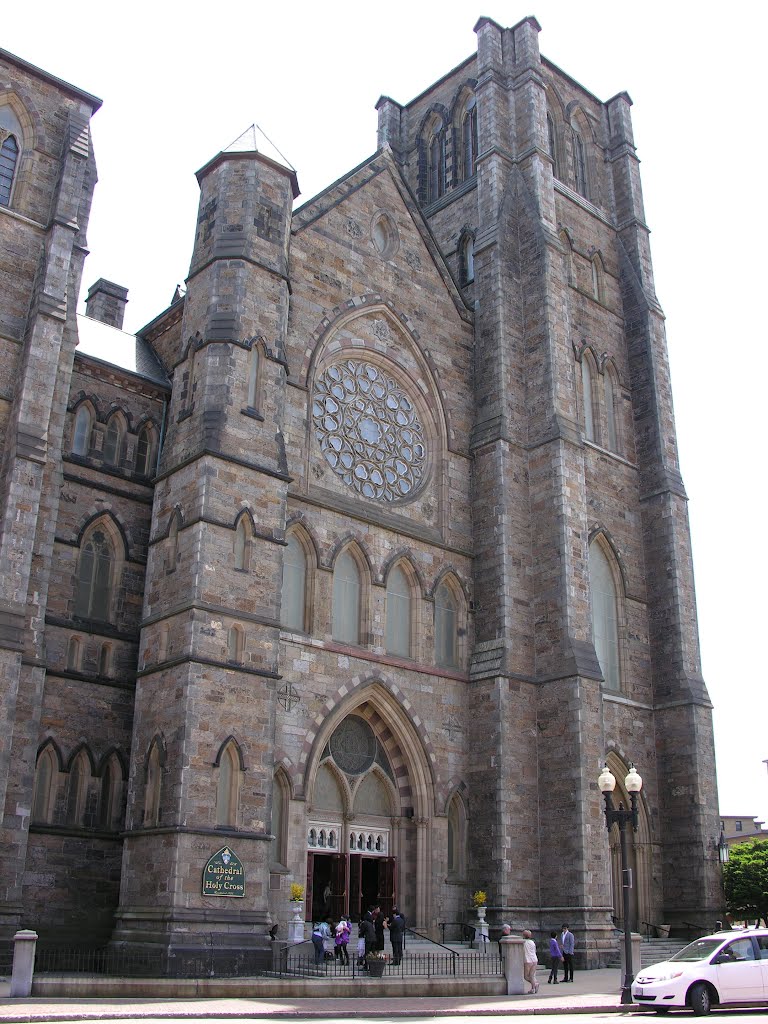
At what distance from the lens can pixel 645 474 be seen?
3262cm

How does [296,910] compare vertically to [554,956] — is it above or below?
above

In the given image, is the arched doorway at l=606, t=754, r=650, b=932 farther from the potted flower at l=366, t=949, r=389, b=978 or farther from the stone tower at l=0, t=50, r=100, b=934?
the stone tower at l=0, t=50, r=100, b=934

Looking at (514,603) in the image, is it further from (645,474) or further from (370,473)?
(645,474)

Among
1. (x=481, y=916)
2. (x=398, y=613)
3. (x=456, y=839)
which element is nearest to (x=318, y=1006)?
(x=481, y=916)

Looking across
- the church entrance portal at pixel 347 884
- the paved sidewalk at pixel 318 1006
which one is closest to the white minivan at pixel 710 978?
the paved sidewalk at pixel 318 1006

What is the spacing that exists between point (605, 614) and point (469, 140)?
713 inches

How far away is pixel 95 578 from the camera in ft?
73.4

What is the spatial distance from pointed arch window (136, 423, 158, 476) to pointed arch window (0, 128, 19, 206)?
5963mm

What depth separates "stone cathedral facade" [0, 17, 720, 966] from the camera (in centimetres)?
1988

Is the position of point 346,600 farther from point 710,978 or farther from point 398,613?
point 710,978

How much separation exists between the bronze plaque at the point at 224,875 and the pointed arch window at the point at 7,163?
49.8 feet

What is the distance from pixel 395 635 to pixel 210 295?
9238 millimetres

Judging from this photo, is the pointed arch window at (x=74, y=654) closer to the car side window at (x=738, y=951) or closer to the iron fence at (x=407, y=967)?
the iron fence at (x=407, y=967)

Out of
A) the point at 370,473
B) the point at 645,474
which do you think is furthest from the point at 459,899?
the point at 645,474
